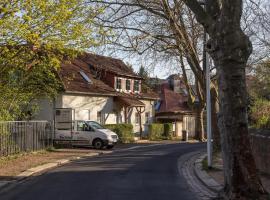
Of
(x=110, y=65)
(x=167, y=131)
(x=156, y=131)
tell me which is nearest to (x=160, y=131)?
(x=156, y=131)

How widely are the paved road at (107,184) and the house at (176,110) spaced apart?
32.4 meters

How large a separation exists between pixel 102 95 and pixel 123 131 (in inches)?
151

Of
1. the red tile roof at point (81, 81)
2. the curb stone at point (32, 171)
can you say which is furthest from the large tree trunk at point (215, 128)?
the red tile roof at point (81, 81)

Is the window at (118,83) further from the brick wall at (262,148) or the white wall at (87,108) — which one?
the brick wall at (262,148)

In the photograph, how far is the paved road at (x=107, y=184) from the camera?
12445mm

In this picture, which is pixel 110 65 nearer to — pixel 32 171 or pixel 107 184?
pixel 32 171

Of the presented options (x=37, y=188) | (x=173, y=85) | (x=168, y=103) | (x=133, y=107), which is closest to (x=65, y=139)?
(x=133, y=107)

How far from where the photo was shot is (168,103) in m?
59.3

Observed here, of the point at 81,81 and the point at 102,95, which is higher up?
the point at 81,81

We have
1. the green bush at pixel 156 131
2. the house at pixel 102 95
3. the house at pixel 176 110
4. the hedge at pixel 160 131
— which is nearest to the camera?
the house at pixel 102 95

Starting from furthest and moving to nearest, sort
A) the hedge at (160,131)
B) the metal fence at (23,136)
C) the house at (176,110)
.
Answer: the house at (176,110), the hedge at (160,131), the metal fence at (23,136)

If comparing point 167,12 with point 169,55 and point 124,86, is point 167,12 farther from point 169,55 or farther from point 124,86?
point 124,86

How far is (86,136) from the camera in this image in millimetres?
31172

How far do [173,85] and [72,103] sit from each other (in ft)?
101
